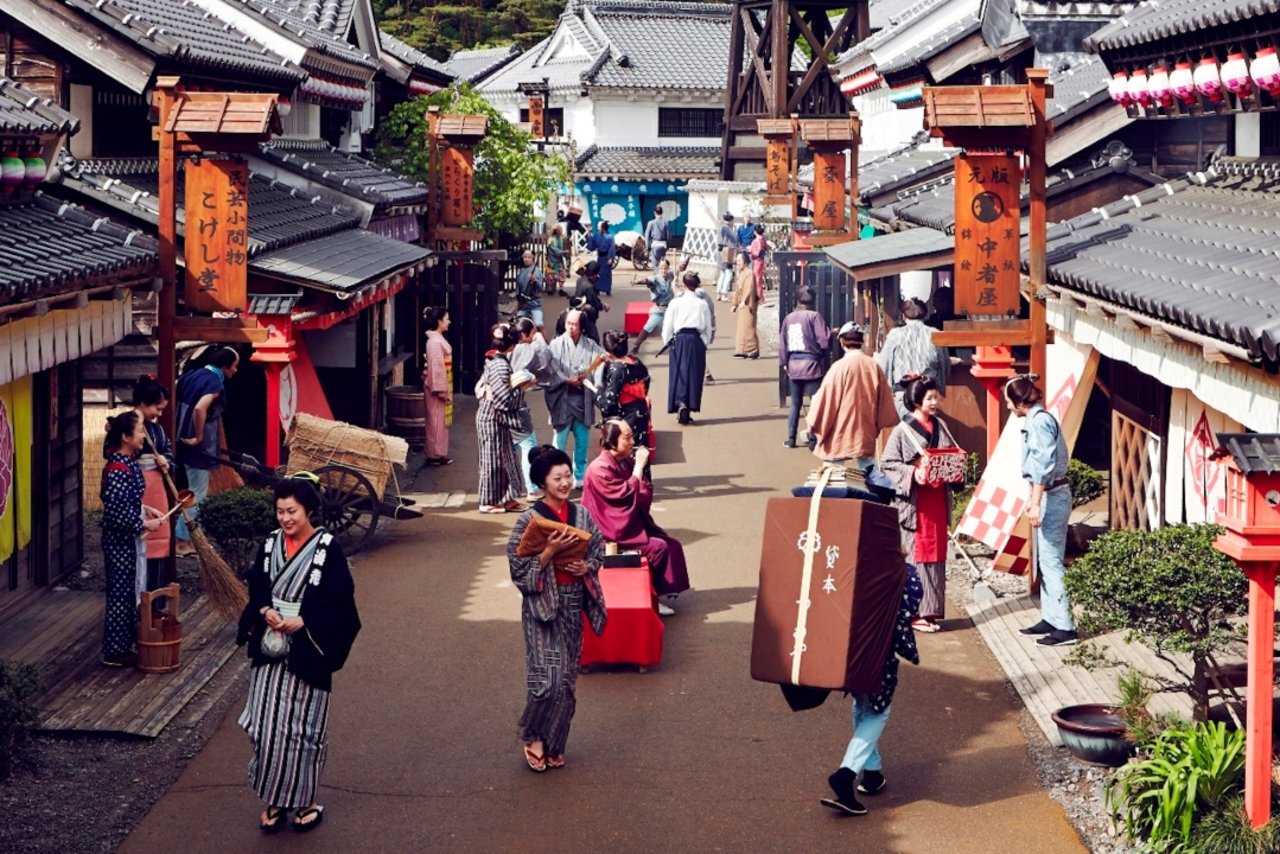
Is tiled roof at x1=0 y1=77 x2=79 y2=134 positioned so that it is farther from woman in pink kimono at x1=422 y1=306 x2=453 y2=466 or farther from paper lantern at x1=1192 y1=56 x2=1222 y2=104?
paper lantern at x1=1192 y1=56 x2=1222 y2=104

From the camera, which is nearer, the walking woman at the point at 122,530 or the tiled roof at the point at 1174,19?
the walking woman at the point at 122,530

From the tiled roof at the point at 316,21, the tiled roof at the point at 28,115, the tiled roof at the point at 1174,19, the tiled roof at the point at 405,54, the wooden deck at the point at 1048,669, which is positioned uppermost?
the tiled roof at the point at 405,54

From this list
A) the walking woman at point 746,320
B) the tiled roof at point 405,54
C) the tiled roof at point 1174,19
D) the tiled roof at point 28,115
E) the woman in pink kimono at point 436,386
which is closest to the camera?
the tiled roof at point 1174,19

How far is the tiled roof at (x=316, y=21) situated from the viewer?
886 inches

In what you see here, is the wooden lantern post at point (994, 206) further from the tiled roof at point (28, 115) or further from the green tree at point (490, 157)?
the green tree at point (490, 157)

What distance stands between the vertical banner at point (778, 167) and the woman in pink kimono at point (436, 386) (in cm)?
1409

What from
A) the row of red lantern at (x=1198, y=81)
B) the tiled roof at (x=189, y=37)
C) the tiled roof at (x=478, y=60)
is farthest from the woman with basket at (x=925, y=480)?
the tiled roof at (x=478, y=60)

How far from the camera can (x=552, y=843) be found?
8312mm

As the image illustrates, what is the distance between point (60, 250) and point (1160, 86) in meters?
8.72

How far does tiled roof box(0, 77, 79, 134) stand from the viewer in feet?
39.1

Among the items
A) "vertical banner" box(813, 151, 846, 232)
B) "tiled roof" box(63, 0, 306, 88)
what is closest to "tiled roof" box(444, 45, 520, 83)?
"vertical banner" box(813, 151, 846, 232)

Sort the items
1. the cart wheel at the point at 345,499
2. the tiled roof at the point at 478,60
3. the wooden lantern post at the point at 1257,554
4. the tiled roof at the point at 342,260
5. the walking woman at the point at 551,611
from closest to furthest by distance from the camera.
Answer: the wooden lantern post at the point at 1257,554, the walking woman at the point at 551,611, the cart wheel at the point at 345,499, the tiled roof at the point at 342,260, the tiled roof at the point at 478,60

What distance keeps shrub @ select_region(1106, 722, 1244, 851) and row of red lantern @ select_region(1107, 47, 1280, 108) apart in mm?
5504

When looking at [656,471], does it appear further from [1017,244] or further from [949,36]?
[949,36]
